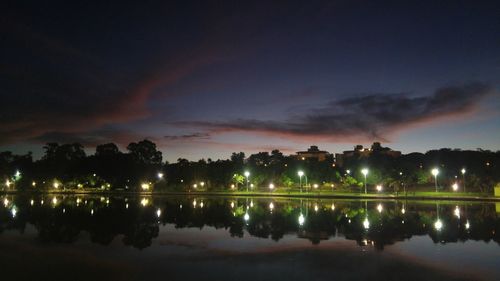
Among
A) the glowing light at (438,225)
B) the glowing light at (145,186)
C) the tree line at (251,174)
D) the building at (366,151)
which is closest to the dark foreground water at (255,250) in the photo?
the glowing light at (438,225)

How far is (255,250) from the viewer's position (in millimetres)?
14758

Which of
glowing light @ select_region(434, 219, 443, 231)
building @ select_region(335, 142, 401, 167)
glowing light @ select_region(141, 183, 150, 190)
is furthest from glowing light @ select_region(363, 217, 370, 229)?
building @ select_region(335, 142, 401, 167)

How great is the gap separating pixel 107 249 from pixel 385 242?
1099cm

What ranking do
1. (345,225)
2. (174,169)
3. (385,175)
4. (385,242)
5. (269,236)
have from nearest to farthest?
(385,242), (269,236), (345,225), (385,175), (174,169)

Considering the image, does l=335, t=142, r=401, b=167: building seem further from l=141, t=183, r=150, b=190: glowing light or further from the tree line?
l=141, t=183, r=150, b=190: glowing light

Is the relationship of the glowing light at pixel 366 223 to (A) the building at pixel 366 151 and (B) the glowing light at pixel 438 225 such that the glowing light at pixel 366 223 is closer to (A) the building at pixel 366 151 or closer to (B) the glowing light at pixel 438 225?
(B) the glowing light at pixel 438 225

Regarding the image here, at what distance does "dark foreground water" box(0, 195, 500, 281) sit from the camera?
1113cm

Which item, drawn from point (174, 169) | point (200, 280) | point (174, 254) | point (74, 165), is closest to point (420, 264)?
point (200, 280)

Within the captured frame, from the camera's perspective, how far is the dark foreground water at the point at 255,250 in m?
11.1

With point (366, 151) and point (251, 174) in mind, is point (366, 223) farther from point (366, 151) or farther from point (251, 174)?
point (366, 151)

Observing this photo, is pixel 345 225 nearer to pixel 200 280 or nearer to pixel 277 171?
pixel 200 280

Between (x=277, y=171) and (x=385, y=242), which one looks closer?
(x=385, y=242)

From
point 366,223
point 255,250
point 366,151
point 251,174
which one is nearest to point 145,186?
point 251,174

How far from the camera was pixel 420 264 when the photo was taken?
39.7ft
